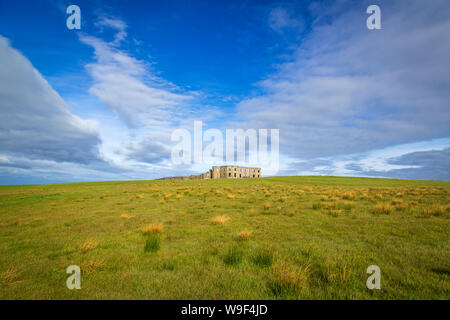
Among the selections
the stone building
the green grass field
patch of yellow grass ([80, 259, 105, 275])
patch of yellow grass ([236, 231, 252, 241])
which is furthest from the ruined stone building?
patch of yellow grass ([80, 259, 105, 275])

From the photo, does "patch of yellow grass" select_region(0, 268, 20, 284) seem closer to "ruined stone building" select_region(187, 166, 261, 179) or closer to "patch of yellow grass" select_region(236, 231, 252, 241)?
"patch of yellow grass" select_region(236, 231, 252, 241)

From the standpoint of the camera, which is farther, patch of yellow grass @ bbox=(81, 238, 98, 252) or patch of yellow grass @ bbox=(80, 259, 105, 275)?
patch of yellow grass @ bbox=(81, 238, 98, 252)

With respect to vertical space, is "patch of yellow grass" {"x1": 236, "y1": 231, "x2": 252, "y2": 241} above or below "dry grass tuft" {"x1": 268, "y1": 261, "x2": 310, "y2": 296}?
below

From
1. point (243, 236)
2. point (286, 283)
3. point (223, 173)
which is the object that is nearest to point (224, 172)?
point (223, 173)

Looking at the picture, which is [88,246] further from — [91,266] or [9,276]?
[9,276]

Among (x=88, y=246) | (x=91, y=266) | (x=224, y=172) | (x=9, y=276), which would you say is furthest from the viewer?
(x=224, y=172)

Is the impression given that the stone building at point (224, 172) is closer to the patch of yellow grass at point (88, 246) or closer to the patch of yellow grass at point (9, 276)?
the patch of yellow grass at point (88, 246)

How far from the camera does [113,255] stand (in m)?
6.30

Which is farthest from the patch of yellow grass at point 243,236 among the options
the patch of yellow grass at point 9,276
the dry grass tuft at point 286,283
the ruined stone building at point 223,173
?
the ruined stone building at point 223,173
